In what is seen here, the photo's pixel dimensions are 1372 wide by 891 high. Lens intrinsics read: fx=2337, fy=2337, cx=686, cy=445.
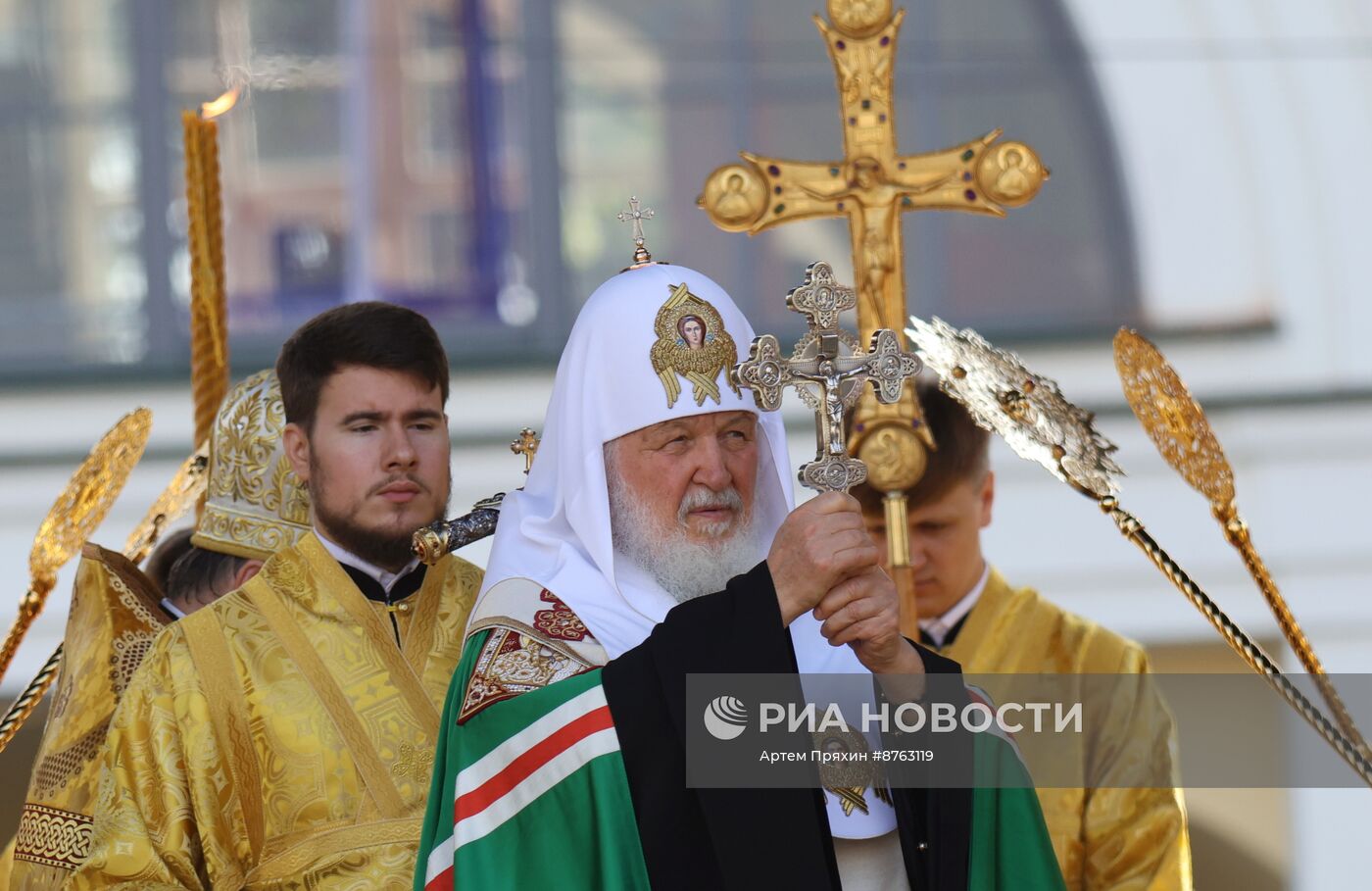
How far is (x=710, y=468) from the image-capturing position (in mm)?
3615

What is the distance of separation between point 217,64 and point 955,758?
595 centimetres

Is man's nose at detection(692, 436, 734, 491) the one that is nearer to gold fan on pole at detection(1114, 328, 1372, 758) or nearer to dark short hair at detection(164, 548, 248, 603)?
gold fan on pole at detection(1114, 328, 1372, 758)

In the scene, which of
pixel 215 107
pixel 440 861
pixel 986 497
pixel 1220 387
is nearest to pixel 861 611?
pixel 440 861

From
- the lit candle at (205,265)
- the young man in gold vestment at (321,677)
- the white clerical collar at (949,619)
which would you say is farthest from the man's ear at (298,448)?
the white clerical collar at (949,619)

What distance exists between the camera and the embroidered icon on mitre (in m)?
3.61

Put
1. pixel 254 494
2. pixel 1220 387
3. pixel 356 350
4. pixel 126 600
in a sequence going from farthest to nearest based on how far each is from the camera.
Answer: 1. pixel 1220 387
2. pixel 254 494
3. pixel 126 600
4. pixel 356 350

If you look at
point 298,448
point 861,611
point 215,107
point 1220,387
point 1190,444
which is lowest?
point 861,611

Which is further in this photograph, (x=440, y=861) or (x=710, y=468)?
(x=710, y=468)

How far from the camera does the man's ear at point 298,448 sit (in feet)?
13.7

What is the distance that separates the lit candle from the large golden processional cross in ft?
3.74

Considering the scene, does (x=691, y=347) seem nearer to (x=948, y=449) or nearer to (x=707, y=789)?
(x=707, y=789)

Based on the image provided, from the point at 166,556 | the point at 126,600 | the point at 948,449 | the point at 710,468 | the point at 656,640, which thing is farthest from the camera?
the point at 166,556

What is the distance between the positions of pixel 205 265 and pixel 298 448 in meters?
0.86

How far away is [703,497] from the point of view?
3605 mm
